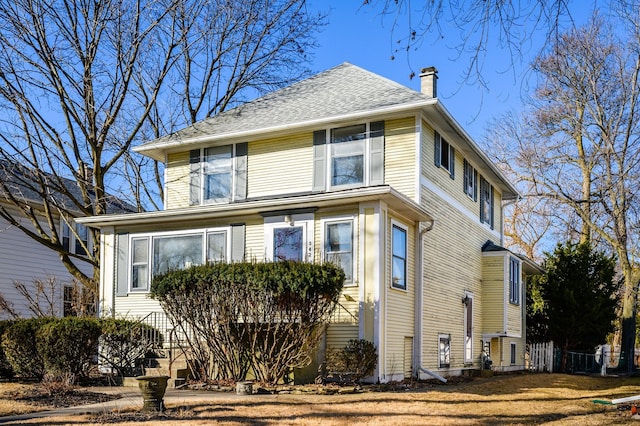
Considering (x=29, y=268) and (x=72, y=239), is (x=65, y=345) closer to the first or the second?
(x=29, y=268)

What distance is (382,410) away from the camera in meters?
10.5

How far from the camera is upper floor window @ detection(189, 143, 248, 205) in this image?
60.8 feet

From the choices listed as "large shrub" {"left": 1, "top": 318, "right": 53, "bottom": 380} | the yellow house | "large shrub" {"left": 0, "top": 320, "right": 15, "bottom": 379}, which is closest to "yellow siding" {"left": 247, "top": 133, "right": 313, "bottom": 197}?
the yellow house

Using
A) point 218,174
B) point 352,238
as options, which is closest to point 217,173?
point 218,174

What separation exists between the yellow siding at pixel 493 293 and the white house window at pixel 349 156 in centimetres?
689

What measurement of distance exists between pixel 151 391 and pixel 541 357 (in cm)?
1810

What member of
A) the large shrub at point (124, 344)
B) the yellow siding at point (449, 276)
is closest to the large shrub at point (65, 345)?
the large shrub at point (124, 344)

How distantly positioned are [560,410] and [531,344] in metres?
14.6

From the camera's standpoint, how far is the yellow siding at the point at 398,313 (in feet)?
49.4

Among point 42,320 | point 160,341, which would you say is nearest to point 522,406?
point 160,341

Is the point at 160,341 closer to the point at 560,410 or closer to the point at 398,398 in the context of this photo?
the point at 398,398

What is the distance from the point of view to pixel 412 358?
1653cm

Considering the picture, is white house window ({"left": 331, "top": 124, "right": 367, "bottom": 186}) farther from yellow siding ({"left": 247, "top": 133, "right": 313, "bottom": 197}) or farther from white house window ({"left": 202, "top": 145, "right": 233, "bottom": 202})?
white house window ({"left": 202, "top": 145, "right": 233, "bottom": 202})

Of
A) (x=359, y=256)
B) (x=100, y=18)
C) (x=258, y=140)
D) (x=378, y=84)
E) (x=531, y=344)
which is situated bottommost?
(x=531, y=344)
